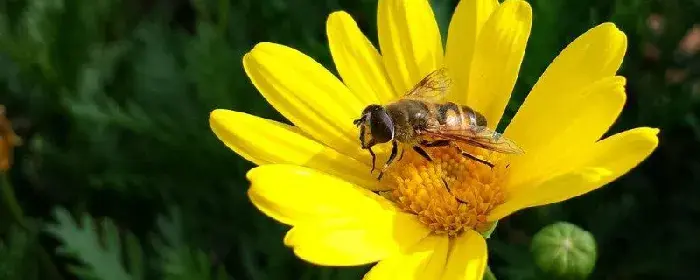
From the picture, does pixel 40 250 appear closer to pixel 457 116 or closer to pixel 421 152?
pixel 421 152

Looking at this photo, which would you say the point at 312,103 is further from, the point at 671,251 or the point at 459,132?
the point at 671,251

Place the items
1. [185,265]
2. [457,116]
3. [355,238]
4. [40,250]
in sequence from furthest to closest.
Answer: [40,250] → [185,265] → [457,116] → [355,238]

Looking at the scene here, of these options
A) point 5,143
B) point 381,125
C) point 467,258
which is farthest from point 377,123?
point 5,143

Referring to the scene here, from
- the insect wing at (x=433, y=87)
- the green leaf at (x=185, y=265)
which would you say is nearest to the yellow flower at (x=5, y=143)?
the green leaf at (x=185, y=265)

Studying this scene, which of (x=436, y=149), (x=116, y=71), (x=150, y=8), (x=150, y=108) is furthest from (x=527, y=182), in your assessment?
(x=150, y=8)

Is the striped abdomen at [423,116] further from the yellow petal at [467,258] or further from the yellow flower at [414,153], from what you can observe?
the yellow petal at [467,258]
